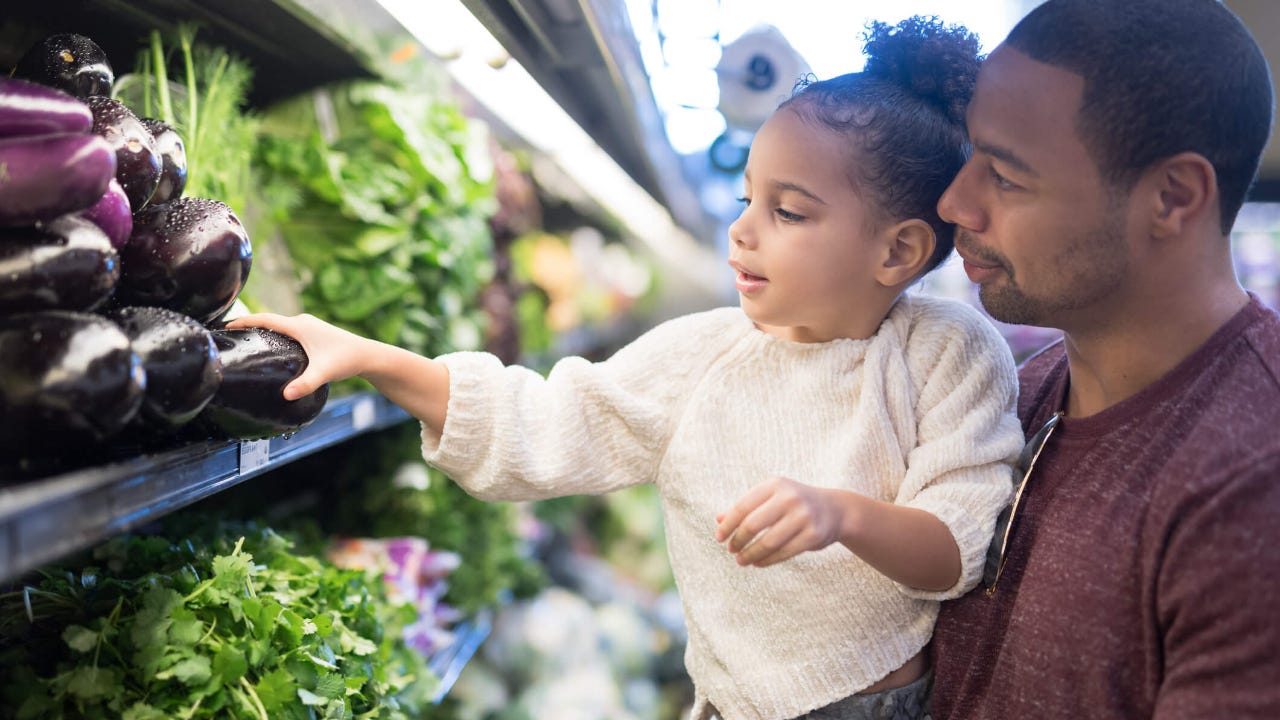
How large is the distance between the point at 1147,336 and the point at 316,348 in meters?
1.09

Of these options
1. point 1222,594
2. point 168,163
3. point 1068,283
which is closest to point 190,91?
point 168,163

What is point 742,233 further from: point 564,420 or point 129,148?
point 129,148

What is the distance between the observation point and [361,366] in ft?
4.11

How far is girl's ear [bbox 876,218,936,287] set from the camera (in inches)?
55.3

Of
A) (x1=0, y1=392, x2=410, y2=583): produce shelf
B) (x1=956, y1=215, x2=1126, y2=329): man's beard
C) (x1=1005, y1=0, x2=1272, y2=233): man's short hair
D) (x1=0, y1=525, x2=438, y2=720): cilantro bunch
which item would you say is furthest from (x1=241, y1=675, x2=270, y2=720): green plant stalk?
(x1=1005, y1=0, x2=1272, y2=233): man's short hair

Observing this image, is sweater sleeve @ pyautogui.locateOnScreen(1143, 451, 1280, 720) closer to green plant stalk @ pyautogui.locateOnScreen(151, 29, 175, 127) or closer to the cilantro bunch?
the cilantro bunch

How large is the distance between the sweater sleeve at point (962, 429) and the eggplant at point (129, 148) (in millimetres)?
1037

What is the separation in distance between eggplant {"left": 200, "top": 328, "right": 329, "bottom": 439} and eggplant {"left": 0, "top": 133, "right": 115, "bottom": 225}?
0.27 m

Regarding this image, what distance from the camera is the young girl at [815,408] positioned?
4.35 ft

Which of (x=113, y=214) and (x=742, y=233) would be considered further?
(x=742, y=233)

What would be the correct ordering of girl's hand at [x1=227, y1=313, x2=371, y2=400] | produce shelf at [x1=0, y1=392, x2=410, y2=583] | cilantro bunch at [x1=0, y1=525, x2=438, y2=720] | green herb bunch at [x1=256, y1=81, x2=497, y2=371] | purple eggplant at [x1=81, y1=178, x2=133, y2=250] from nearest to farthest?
produce shelf at [x1=0, y1=392, x2=410, y2=583], purple eggplant at [x1=81, y1=178, x2=133, y2=250], cilantro bunch at [x1=0, y1=525, x2=438, y2=720], girl's hand at [x1=227, y1=313, x2=371, y2=400], green herb bunch at [x1=256, y1=81, x2=497, y2=371]

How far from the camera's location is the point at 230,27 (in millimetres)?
1598

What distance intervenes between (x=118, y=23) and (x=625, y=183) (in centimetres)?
196

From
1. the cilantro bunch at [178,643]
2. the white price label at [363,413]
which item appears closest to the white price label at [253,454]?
the cilantro bunch at [178,643]
